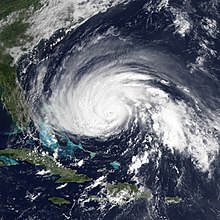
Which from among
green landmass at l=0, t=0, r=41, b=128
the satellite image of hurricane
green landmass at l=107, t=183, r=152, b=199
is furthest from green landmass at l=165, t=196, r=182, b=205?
green landmass at l=0, t=0, r=41, b=128

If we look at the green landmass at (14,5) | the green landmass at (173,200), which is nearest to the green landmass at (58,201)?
the green landmass at (173,200)

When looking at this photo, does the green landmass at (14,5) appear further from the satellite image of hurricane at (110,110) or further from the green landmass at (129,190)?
the green landmass at (129,190)

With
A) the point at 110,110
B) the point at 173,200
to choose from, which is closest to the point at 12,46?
the point at 110,110

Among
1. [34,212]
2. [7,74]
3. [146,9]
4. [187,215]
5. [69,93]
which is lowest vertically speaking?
[187,215]

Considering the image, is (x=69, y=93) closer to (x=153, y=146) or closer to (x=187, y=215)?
(x=153, y=146)

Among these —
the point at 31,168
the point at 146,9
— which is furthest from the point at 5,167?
the point at 146,9

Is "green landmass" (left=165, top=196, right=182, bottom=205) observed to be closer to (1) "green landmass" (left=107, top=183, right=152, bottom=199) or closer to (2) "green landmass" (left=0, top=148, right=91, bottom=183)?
(1) "green landmass" (left=107, top=183, right=152, bottom=199)

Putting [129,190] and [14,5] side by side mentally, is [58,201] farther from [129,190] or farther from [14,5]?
[14,5]
